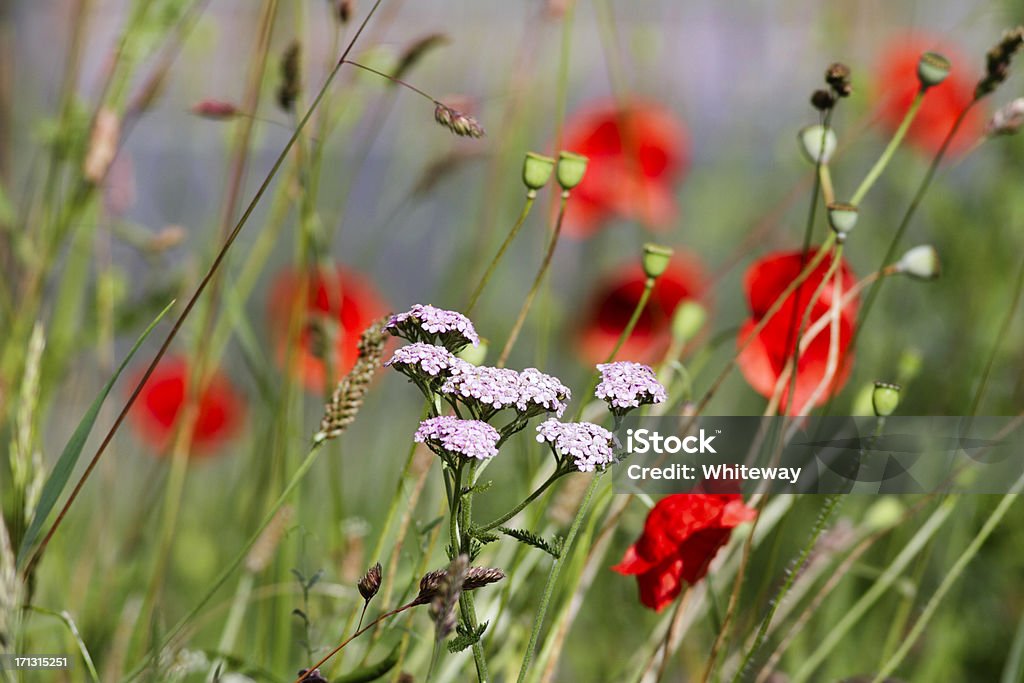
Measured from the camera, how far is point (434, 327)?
355 millimetres

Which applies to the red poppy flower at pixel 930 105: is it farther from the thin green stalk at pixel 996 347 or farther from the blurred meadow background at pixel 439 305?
the thin green stalk at pixel 996 347

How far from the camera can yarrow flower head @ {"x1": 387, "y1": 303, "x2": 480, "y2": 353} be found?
36 centimetres

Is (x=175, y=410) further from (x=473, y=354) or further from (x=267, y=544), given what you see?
(x=473, y=354)

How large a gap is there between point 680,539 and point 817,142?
20cm

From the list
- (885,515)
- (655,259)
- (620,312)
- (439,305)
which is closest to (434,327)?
(655,259)

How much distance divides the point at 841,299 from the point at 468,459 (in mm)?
279

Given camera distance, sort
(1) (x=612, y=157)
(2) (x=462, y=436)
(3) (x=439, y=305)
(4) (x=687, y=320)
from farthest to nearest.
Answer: (1) (x=612, y=157), (3) (x=439, y=305), (4) (x=687, y=320), (2) (x=462, y=436)

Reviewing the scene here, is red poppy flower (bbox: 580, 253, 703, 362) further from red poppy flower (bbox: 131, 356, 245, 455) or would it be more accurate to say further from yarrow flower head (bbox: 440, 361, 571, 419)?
yarrow flower head (bbox: 440, 361, 571, 419)

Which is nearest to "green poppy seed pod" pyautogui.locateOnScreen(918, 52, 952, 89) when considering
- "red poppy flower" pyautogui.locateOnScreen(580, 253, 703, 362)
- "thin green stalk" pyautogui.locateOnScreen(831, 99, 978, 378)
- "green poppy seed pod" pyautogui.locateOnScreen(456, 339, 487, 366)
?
"thin green stalk" pyautogui.locateOnScreen(831, 99, 978, 378)

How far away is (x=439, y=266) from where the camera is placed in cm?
146

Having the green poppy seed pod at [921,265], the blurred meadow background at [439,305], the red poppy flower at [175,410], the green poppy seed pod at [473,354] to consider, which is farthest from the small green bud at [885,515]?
the red poppy flower at [175,410]

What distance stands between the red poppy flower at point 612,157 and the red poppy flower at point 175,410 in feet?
1.38

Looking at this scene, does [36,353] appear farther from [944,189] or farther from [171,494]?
[944,189]

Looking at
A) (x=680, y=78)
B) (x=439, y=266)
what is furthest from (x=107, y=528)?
(x=680, y=78)
